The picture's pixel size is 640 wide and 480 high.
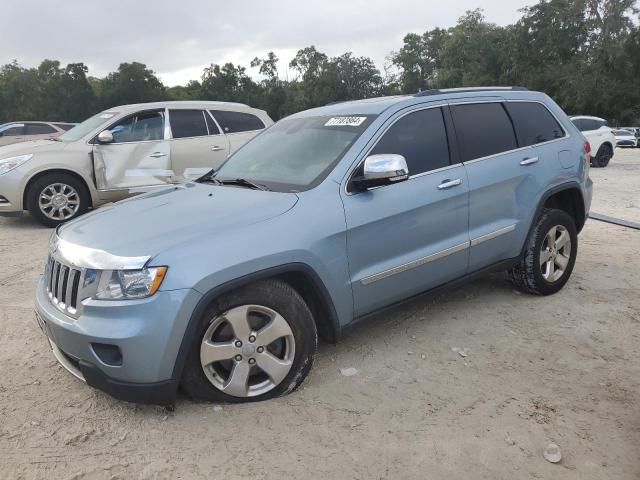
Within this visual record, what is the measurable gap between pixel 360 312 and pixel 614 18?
51.8 meters

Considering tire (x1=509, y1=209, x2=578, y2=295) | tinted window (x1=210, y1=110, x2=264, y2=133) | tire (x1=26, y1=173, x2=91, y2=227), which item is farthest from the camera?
tinted window (x1=210, y1=110, x2=264, y2=133)

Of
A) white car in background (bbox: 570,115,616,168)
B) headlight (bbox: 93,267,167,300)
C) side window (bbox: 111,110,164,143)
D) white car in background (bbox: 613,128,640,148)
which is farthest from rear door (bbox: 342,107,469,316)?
white car in background (bbox: 613,128,640,148)

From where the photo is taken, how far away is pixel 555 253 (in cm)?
459

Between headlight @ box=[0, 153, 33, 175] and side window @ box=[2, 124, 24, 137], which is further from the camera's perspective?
side window @ box=[2, 124, 24, 137]

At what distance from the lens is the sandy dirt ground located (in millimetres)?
2506

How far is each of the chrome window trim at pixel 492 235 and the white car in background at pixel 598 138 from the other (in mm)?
13736

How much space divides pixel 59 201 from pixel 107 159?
88cm

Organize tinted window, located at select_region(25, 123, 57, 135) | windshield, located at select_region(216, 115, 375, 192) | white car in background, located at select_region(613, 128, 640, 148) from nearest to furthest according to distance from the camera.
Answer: windshield, located at select_region(216, 115, 375, 192) → tinted window, located at select_region(25, 123, 57, 135) → white car in background, located at select_region(613, 128, 640, 148)

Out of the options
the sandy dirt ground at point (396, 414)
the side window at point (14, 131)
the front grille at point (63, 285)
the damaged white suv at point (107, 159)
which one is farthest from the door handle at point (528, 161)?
the side window at point (14, 131)

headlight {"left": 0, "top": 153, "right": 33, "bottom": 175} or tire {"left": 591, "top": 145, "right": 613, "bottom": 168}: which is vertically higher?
headlight {"left": 0, "top": 153, "right": 33, "bottom": 175}

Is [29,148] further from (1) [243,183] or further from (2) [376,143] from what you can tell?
(2) [376,143]

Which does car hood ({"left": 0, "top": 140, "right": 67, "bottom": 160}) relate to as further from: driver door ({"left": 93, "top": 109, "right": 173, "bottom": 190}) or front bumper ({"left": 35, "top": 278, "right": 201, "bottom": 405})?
front bumper ({"left": 35, "top": 278, "right": 201, "bottom": 405})

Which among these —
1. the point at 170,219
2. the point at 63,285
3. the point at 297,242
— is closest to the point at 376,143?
the point at 297,242

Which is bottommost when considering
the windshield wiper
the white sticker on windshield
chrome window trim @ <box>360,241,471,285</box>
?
chrome window trim @ <box>360,241,471,285</box>
